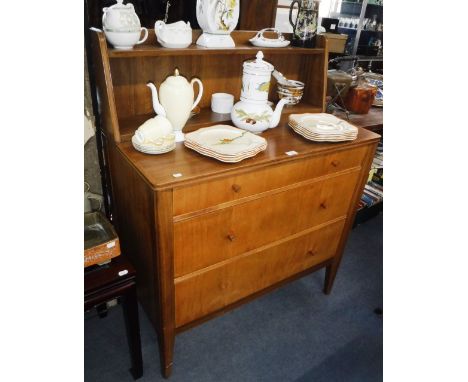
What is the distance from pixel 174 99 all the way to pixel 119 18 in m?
0.31

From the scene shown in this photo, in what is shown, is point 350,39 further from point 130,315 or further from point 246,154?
point 130,315

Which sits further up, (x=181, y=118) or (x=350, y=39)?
(x=350, y=39)

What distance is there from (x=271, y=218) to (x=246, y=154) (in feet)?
1.13

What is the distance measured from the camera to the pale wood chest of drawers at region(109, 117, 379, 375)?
1.21 metres

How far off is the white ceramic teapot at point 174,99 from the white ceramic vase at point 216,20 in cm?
23

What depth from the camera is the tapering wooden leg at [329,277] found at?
6.65 ft

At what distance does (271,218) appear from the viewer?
149 centimetres

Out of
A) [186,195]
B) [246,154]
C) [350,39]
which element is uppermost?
[350,39]

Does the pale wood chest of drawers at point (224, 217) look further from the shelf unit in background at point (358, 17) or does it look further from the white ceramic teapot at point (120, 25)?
the shelf unit in background at point (358, 17)

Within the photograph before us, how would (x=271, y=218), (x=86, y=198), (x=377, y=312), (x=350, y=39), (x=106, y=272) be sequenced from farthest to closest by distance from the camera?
(x=350, y=39) → (x=377, y=312) → (x=86, y=198) → (x=271, y=218) → (x=106, y=272)

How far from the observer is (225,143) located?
1335 mm

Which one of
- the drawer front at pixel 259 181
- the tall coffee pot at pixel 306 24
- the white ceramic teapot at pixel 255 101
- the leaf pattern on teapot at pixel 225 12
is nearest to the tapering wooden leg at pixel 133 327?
the drawer front at pixel 259 181

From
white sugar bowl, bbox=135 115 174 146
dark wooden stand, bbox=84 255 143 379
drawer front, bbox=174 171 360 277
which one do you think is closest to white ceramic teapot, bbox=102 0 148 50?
white sugar bowl, bbox=135 115 174 146

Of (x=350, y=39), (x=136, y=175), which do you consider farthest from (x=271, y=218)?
(x=350, y=39)
